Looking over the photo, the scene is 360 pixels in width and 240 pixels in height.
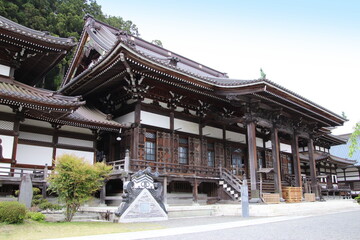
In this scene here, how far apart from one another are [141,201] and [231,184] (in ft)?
21.6

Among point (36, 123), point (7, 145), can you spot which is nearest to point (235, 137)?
point (36, 123)

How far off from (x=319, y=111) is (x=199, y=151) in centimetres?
829

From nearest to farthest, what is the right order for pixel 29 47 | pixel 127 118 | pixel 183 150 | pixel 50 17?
pixel 29 47, pixel 127 118, pixel 183 150, pixel 50 17

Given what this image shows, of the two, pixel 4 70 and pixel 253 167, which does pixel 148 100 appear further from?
pixel 4 70

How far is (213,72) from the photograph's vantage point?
27125mm

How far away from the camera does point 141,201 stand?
11531 mm

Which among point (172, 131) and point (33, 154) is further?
point (172, 131)

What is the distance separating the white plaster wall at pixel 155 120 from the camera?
16.3 m

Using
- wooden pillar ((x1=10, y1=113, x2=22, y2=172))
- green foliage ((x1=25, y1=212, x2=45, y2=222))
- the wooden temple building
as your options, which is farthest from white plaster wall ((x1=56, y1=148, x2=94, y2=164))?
green foliage ((x1=25, y1=212, x2=45, y2=222))

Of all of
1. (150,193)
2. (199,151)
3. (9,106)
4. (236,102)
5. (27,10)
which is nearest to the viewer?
(150,193)

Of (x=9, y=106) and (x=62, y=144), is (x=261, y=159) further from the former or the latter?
(x=9, y=106)

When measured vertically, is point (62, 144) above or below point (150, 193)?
above

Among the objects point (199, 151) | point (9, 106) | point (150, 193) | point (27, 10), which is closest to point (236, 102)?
point (199, 151)

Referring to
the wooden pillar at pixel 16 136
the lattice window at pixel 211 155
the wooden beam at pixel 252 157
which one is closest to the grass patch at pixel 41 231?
→ the wooden pillar at pixel 16 136
